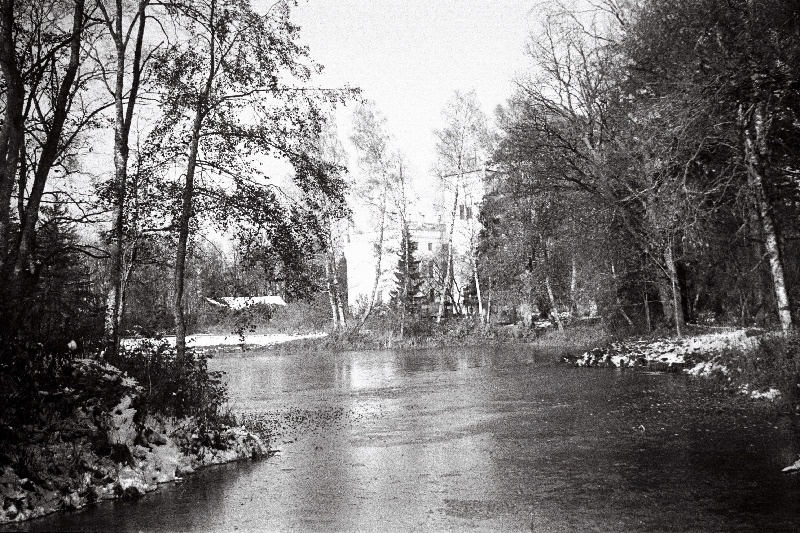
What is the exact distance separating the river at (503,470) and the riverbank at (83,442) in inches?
11.0

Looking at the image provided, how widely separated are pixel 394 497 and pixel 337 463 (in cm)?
230

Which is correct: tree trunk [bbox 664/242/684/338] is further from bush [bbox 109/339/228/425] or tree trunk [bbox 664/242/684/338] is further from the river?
bush [bbox 109/339/228/425]

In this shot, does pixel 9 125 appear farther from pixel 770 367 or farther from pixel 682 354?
pixel 682 354

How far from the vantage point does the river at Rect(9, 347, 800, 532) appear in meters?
6.45

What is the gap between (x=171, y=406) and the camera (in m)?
9.91

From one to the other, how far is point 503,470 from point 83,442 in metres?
4.97

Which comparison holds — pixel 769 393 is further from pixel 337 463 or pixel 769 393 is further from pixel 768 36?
pixel 337 463

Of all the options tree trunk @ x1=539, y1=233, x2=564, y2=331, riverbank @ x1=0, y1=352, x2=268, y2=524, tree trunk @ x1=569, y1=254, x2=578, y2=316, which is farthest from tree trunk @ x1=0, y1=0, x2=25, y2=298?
tree trunk @ x1=569, y1=254, x2=578, y2=316

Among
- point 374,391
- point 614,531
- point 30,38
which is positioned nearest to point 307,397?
point 374,391

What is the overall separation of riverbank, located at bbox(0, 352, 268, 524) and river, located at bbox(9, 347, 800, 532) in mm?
280

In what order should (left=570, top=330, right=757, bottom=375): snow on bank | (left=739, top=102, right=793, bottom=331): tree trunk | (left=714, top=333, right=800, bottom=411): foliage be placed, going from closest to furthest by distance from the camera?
1. (left=714, top=333, right=800, bottom=411): foliage
2. (left=739, top=102, right=793, bottom=331): tree trunk
3. (left=570, top=330, right=757, bottom=375): snow on bank

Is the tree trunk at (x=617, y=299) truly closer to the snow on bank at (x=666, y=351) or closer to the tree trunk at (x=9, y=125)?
the snow on bank at (x=666, y=351)

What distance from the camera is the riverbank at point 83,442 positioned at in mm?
6980

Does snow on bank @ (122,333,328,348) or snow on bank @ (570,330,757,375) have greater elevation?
snow on bank @ (122,333,328,348)
